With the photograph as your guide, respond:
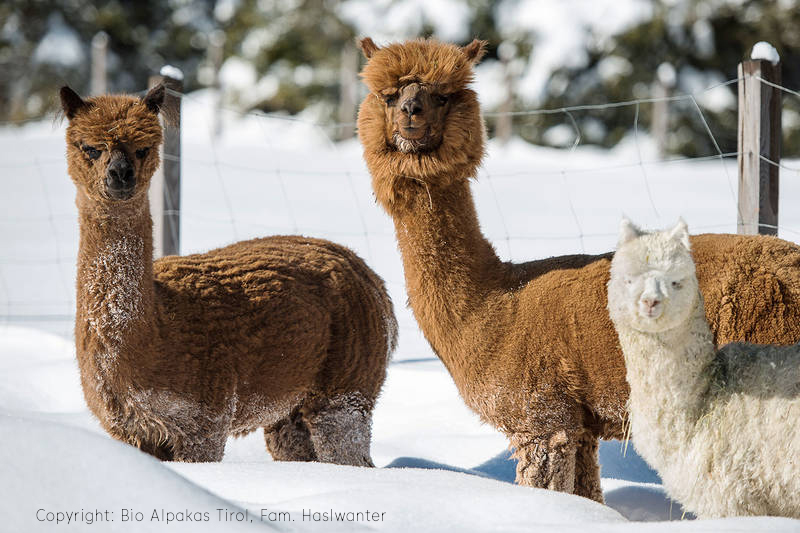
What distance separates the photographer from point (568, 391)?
3.51 metres

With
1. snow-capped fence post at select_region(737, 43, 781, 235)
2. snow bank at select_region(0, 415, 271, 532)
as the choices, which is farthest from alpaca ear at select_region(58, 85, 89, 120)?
snow-capped fence post at select_region(737, 43, 781, 235)

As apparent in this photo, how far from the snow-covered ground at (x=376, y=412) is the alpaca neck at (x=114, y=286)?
42cm

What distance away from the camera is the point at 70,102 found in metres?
3.78

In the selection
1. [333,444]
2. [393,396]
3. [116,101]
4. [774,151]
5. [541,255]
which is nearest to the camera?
[116,101]

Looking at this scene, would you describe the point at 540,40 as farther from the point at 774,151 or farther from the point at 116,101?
the point at 116,101

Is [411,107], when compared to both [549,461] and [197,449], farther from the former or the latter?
[197,449]

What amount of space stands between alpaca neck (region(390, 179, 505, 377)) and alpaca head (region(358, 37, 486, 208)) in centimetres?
8

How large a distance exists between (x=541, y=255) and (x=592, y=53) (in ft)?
38.1

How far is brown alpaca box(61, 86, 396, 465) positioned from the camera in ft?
11.8

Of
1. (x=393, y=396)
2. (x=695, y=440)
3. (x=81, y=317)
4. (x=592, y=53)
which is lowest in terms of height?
(x=393, y=396)

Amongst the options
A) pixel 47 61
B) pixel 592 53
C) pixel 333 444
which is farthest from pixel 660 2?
pixel 333 444

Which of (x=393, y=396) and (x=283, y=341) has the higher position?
(x=283, y=341)

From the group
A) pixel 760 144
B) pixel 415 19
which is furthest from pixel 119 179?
pixel 415 19

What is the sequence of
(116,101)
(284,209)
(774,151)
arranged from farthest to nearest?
(284,209)
(774,151)
(116,101)
